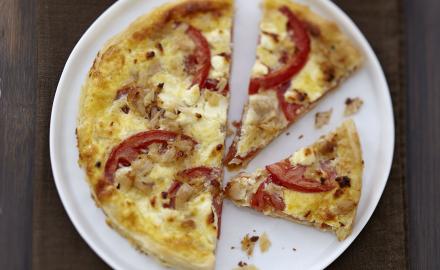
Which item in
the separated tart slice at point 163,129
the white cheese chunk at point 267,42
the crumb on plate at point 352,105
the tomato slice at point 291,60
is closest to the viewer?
the separated tart slice at point 163,129

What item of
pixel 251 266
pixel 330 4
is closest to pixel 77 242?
pixel 251 266

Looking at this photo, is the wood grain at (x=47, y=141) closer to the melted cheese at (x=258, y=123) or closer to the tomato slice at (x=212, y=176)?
the tomato slice at (x=212, y=176)

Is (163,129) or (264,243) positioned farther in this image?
(264,243)

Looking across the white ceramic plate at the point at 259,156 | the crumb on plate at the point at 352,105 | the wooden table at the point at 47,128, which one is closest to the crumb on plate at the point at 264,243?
the white ceramic plate at the point at 259,156

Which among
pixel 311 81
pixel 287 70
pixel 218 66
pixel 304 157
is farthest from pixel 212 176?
pixel 311 81

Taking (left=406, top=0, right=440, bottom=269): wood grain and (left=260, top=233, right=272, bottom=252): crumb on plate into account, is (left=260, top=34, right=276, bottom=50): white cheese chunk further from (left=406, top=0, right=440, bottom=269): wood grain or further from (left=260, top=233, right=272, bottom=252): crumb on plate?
(left=260, top=233, right=272, bottom=252): crumb on plate

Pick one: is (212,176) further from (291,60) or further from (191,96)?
(291,60)

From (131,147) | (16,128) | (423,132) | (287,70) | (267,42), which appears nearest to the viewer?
(131,147)
